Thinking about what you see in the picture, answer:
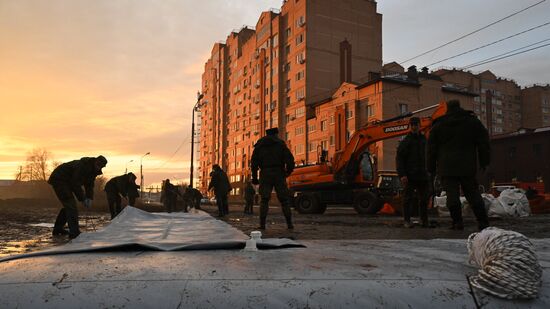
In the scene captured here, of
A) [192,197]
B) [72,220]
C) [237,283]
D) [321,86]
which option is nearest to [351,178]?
[72,220]

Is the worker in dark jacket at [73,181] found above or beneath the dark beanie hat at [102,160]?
beneath

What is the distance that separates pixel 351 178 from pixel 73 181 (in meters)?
9.96

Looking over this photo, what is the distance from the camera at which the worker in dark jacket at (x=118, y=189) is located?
13.4m

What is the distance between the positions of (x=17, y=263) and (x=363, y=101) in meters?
42.9

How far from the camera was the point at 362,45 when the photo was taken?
177 feet

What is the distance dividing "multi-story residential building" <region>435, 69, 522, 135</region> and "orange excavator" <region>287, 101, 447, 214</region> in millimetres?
61428

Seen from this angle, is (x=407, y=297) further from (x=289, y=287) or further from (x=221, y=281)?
(x=221, y=281)

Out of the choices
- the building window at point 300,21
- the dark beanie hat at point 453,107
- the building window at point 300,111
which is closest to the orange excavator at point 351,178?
the dark beanie hat at point 453,107

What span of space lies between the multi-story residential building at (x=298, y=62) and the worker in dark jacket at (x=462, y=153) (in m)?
39.6

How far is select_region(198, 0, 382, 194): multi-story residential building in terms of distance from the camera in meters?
52.3

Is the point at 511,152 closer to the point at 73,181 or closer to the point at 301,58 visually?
the point at 301,58

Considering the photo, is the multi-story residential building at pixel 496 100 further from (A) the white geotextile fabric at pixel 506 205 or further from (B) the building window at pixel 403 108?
(A) the white geotextile fabric at pixel 506 205

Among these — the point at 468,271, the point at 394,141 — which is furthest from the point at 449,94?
the point at 468,271

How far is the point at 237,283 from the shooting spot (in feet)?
6.27
